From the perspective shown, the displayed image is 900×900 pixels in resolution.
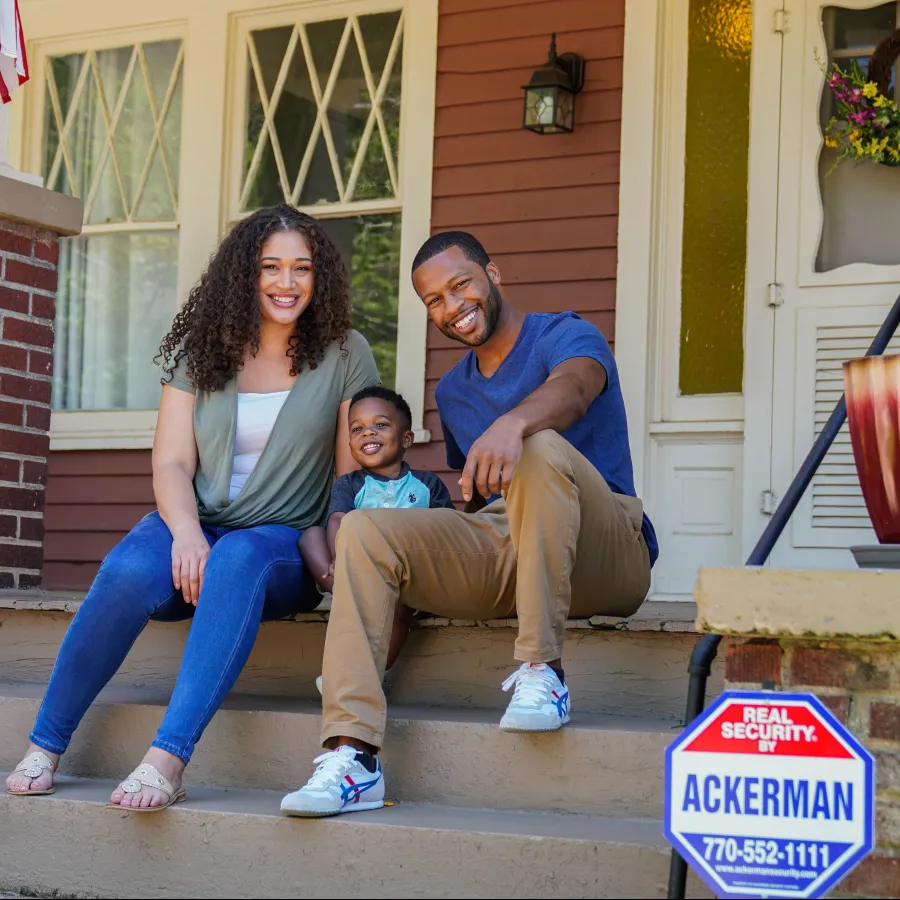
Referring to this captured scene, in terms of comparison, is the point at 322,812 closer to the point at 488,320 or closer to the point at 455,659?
the point at 455,659

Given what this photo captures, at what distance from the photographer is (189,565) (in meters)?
3.12

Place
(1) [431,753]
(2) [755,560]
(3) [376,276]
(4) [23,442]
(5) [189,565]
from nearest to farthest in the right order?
(2) [755,560], (1) [431,753], (5) [189,565], (4) [23,442], (3) [376,276]

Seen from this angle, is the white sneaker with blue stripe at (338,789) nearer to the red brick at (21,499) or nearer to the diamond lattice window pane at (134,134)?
the red brick at (21,499)

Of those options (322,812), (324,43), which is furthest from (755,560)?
(324,43)

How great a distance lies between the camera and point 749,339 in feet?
16.0

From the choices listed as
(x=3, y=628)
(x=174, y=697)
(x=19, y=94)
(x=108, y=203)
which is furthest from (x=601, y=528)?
(x=19, y=94)

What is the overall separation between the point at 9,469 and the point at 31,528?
0.20m

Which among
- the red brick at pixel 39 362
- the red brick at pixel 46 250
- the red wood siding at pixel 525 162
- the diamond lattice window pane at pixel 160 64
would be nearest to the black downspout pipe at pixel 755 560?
the red wood siding at pixel 525 162

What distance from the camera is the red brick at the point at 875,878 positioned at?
7.23 ft

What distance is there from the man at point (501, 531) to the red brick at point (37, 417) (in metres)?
1.70

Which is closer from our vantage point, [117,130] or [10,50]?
[10,50]

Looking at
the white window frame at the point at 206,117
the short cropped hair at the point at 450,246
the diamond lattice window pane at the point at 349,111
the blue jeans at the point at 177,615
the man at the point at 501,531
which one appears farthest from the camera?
the diamond lattice window pane at the point at 349,111

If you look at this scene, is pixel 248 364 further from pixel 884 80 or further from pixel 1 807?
pixel 884 80

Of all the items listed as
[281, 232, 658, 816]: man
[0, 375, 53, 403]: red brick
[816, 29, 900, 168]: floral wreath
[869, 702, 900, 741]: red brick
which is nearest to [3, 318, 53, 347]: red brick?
[0, 375, 53, 403]: red brick
